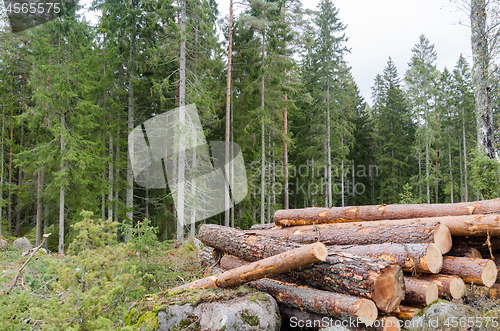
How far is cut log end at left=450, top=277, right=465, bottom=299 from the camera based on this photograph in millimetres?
4842

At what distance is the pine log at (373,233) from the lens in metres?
5.27

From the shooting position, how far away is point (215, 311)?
440cm

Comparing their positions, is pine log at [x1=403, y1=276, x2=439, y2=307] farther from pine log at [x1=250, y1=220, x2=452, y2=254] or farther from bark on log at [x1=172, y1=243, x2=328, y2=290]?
bark on log at [x1=172, y1=243, x2=328, y2=290]

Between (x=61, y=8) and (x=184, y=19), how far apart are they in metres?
6.07

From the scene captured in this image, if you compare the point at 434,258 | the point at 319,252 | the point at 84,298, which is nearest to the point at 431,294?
the point at 434,258

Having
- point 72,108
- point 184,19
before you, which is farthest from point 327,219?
point 72,108

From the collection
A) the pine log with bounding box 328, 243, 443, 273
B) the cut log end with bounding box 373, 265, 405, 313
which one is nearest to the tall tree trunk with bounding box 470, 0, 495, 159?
the pine log with bounding box 328, 243, 443, 273

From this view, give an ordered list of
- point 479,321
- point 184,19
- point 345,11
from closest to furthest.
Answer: point 479,321 → point 184,19 → point 345,11

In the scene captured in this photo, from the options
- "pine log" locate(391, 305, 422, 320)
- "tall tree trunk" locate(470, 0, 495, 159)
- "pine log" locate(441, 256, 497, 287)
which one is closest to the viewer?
"pine log" locate(391, 305, 422, 320)

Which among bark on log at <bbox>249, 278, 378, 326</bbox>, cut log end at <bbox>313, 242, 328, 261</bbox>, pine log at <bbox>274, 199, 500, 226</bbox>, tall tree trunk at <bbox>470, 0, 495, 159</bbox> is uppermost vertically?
tall tree trunk at <bbox>470, 0, 495, 159</bbox>

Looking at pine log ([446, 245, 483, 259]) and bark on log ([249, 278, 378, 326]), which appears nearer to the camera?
bark on log ([249, 278, 378, 326])

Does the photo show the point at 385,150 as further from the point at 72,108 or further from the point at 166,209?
the point at 72,108

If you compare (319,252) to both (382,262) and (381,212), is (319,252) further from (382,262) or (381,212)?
(381,212)

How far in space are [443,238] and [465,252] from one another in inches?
26.7
